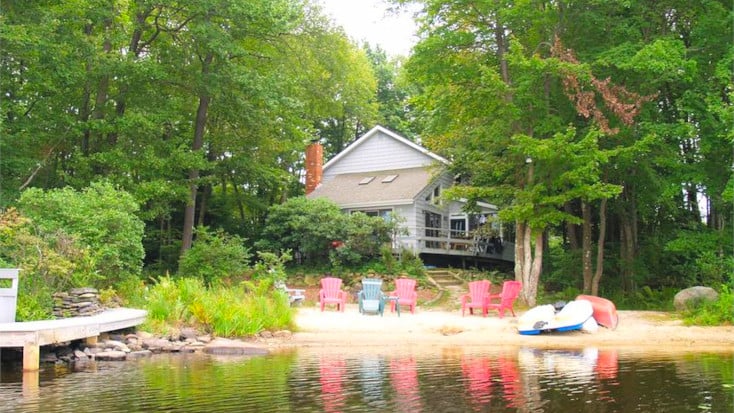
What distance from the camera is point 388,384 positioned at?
7496 mm

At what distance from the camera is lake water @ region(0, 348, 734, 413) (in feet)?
20.9

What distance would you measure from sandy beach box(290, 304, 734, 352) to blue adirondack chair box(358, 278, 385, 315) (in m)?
0.67

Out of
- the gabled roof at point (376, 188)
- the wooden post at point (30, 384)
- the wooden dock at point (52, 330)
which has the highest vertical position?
the gabled roof at point (376, 188)

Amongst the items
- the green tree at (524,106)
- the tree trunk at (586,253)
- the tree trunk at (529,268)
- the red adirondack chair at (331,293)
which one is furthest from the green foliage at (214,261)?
the tree trunk at (586,253)

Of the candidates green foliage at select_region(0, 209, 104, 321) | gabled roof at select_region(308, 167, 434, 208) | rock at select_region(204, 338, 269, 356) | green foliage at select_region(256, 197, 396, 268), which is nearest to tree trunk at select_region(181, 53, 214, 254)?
green foliage at select_region(256, 197, 396, 268)

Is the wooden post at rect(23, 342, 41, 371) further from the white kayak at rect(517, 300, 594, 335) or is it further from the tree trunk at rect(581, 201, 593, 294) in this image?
the tree trunk at rect(581, 201, 593, 294)

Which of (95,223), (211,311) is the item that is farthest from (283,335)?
(95,223)

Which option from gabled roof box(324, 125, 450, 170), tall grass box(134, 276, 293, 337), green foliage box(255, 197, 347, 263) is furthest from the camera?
gabled roof box(324, 125, 450, 170)

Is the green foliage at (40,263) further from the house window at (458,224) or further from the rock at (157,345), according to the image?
the house window at (458,224)

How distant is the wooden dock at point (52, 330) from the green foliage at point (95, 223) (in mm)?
2181

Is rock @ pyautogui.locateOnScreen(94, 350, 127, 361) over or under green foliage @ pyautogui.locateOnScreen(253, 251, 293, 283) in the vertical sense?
under

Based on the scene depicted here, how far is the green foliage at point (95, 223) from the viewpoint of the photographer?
42.1 feet

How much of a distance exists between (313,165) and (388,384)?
20838 millimetres

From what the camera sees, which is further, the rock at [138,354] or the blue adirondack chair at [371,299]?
the blue adirondack chair at [371,299]
